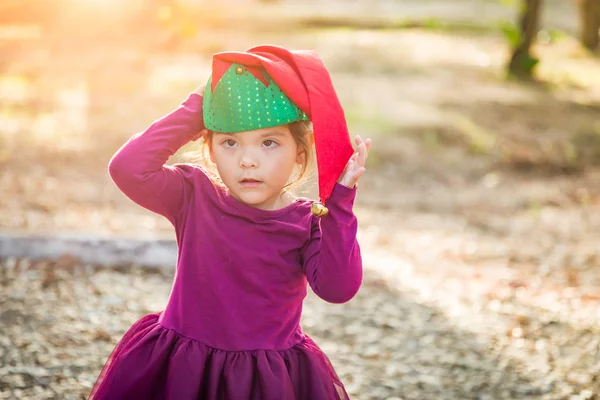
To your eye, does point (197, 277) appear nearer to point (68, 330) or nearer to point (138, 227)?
point (68, 330)

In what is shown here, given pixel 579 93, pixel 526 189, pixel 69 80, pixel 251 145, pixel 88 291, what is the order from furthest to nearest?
1. pixel 579 93
2. pixel 69 80
3. pixel 526 189
4. pixel 88 291
5. pixel 251 145

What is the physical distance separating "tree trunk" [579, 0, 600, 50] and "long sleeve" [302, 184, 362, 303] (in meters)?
18.0

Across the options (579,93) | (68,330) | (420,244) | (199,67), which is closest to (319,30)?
(199,67)

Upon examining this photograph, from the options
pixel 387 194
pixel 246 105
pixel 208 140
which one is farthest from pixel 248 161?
pixel 387 194

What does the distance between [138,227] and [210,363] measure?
4300 mm

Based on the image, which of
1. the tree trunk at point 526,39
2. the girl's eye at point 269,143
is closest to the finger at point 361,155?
the girl's eye at point 269,143

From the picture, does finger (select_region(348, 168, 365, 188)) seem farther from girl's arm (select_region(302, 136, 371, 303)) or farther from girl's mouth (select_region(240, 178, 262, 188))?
girl's mouth (select_region(240, 178, 262, 188))

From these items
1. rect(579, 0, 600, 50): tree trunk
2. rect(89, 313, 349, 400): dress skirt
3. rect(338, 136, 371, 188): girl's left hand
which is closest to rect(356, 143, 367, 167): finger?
rect(338, 136, 371, 188): girl's left hand

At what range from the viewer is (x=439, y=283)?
550cm

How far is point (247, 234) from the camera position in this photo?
2305 millimetres

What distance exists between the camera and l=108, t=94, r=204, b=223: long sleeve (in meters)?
2.33

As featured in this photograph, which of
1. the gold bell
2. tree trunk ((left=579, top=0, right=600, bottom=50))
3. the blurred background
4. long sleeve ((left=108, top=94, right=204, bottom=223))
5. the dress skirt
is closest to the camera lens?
the gold bell

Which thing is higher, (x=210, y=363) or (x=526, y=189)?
(x=210, y=363)

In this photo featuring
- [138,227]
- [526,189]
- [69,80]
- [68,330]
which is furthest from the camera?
[69,80]
